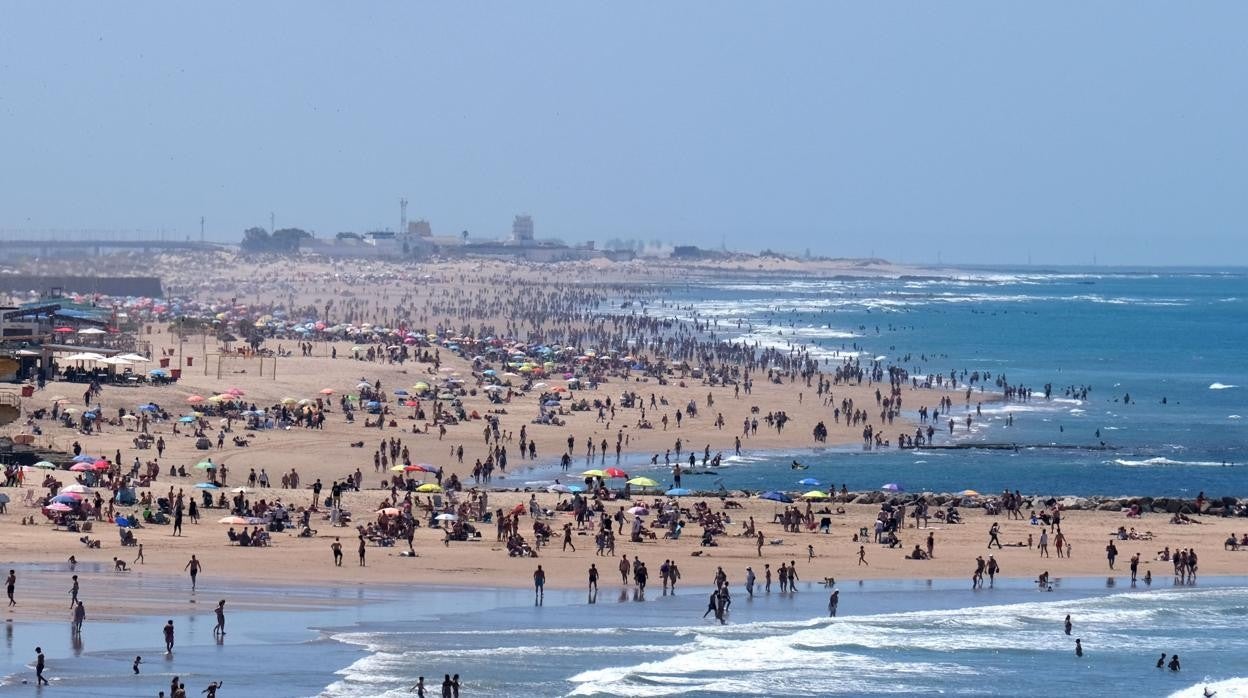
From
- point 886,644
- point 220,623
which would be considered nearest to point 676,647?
point 886,644

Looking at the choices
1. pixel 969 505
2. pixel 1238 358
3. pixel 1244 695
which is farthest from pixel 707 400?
pixel 1238 358

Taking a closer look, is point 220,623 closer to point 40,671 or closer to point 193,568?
point 40,671

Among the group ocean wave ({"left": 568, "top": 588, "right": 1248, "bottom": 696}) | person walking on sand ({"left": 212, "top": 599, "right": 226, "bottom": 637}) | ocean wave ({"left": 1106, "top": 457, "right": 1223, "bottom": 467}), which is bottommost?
ocean wave ({"left": 568, "top": 588, "right": 1248, "bottom": 696})

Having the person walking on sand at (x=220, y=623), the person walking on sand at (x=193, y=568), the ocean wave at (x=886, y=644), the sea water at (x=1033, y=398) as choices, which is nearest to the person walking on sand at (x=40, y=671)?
the person walking on sand at (x=220, y=623)

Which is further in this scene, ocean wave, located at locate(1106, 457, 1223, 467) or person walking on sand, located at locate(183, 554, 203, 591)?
ocean wave, located at locate(1106, 457, 1223, 467)

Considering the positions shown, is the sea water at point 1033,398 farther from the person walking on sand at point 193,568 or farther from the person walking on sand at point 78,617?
the person walking on sand at point 78,617

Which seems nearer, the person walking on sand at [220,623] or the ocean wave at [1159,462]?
the person walking on sand at [220,623]

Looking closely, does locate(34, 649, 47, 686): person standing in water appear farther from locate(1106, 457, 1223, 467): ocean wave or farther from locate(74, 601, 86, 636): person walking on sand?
locate(1106, 457, 1223, 467): ocean wave

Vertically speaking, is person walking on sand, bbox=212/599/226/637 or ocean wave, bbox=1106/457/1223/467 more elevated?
person walking on sand, bbox=212/599/226/637

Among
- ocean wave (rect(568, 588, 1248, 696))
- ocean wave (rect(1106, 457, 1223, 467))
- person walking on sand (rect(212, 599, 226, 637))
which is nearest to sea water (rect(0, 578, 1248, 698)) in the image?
ocean wave (rect(568, 588, 1248, 696))
